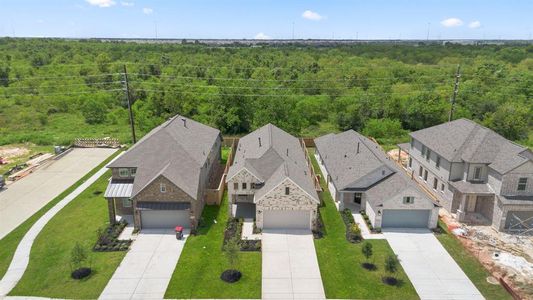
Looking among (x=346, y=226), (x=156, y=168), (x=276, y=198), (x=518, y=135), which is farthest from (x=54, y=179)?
(x=518, y=135)

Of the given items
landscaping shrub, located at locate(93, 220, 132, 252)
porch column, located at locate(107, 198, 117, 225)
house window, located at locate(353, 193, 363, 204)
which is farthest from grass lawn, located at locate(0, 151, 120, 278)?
house window, located at locate(353, 193, 363, 204)

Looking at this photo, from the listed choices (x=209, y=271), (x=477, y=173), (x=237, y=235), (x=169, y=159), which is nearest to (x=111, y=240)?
(x=169, y=159)

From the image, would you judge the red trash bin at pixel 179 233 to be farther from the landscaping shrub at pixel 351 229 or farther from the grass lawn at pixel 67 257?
the landscaping shrub at pixel 351 229

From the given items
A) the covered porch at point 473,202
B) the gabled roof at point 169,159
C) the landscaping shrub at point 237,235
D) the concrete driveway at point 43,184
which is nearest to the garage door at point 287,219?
the landscaping shrub at point 237,235

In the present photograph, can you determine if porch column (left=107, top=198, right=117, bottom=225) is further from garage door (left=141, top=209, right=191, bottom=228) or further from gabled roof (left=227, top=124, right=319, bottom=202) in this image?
gabled roof (left=227, top=124, right=319, bottom=202)

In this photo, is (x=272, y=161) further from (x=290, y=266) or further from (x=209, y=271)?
(x=209, y=271)
